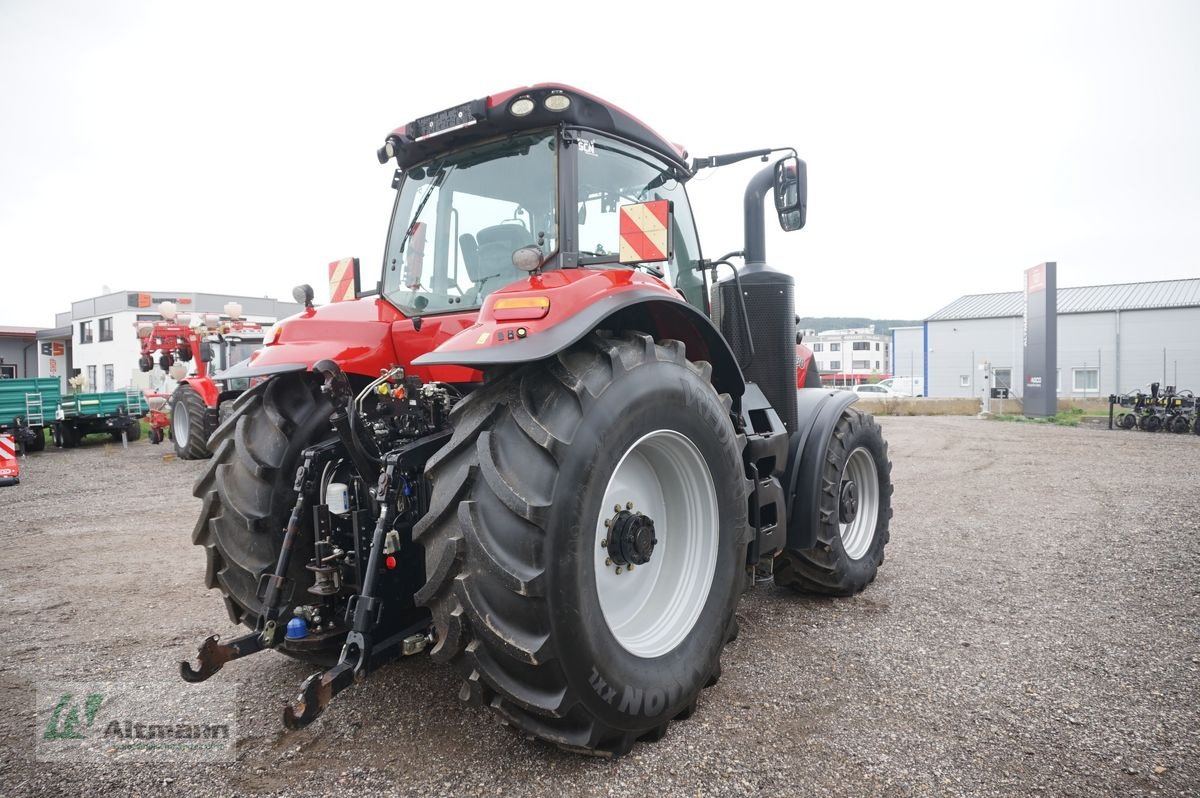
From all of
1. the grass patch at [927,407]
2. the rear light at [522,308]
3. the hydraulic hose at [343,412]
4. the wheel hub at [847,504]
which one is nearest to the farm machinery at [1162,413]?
the grass patch at [927,407]

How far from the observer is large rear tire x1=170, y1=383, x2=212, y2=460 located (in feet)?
39.1

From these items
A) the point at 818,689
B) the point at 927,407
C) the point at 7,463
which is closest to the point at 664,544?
the point at 818,689

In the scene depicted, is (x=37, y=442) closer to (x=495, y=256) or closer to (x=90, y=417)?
(x=90, y=417)

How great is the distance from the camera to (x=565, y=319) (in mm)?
2350

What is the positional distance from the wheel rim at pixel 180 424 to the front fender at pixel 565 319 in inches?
469

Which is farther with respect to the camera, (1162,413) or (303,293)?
(1162,413)

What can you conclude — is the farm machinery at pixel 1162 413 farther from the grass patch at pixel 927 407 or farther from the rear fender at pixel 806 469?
the rear fender at pixel 806 469

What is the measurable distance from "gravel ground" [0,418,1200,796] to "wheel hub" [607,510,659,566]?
2.16ft

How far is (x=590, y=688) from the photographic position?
221cm

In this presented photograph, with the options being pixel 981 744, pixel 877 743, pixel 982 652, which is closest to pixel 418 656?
pixel 877 743

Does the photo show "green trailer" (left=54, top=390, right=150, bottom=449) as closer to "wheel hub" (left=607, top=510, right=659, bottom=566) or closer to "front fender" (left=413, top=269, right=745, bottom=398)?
"front fender" (left=413, top=269, right=745, bottom=398)

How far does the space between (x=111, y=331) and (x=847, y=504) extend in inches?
1734

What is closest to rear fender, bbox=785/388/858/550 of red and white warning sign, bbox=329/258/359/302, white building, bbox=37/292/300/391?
red and white warning sign, bbox=329/258/359/302

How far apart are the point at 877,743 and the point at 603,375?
163 cm
